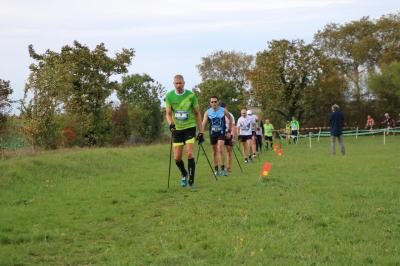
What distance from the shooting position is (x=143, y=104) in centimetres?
5281

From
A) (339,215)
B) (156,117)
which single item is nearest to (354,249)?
(339,215)

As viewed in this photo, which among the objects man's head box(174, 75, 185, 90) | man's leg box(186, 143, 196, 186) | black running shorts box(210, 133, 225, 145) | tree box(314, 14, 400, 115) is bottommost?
man's leg box(186, 143, 196, 186)

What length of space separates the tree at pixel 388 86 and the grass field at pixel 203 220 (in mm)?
39743

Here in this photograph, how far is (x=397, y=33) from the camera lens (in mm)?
57094

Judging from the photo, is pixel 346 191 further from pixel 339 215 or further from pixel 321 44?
pixel 321 44

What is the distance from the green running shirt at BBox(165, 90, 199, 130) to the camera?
11.1 meters

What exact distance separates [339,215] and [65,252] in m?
4.00

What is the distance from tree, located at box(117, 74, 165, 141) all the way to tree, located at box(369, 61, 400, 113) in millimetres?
22825

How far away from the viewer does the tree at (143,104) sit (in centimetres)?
4569

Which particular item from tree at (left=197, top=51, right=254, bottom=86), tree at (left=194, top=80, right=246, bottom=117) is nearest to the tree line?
tree at (left=194, top=80, right=246, bottom=117)

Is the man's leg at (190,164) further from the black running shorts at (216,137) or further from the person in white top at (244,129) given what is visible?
the person in white top at (244,129)

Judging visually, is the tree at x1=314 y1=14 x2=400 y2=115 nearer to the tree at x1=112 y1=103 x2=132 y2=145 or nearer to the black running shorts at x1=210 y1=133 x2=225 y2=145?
the tree at x1=112 y1=103 x2=132 y2=145

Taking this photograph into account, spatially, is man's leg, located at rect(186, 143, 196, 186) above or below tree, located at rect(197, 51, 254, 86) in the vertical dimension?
below

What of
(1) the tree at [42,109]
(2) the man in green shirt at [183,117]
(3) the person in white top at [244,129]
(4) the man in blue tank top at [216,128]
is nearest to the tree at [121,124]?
(1) the tree at [42,109]
